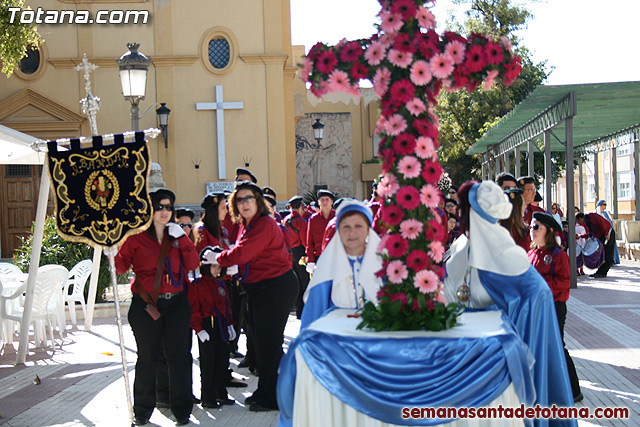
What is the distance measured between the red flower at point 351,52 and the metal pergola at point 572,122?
10.2 meters

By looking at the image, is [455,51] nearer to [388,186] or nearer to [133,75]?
[388,186]

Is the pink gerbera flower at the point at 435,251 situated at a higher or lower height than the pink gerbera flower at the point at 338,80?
lower

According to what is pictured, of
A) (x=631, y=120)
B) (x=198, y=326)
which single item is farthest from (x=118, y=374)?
(x=631, y=120)

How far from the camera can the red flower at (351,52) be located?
455cm

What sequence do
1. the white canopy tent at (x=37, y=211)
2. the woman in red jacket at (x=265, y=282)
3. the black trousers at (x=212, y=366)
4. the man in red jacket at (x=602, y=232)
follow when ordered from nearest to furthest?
the woman in red jacket at (x=265, y=282) → the black trousers at (x=212, y=366) → the white canopy tent at (x=37, y=211) → the man in red jacket at (x=602, y=232)

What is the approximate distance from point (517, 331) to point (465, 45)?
1.80 meters

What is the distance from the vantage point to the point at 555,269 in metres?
6.59

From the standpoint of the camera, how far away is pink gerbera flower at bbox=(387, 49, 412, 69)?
440cm

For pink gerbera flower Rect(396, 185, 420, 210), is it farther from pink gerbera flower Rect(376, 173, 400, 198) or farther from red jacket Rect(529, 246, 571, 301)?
red jacket Rect(529, 246, 571, 301)

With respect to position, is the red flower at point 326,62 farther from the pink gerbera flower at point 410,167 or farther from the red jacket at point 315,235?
the red jacket at point 315,235

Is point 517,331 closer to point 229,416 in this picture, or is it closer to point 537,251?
point 537,251

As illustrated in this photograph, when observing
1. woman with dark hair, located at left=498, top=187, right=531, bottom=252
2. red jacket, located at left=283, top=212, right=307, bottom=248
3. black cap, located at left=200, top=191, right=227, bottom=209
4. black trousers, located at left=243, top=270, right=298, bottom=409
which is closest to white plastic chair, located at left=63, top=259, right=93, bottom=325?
red jacket, located at left=283, top=212, right=307, bottom=248

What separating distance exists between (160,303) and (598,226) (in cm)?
1481

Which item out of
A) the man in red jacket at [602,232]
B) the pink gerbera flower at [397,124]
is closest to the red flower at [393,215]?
the pink gerbera flower at [397,124]
